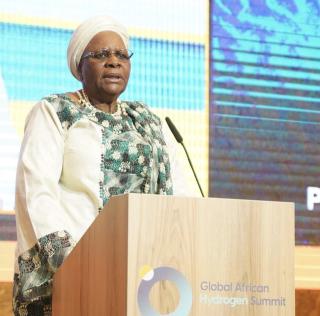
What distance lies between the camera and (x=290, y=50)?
4480 millimetres

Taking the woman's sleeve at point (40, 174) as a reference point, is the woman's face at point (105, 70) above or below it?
above

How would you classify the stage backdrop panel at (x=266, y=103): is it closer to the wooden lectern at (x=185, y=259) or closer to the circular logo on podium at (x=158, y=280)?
the wooden lectern at (x=185, y=259)

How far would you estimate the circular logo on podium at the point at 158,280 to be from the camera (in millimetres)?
2240

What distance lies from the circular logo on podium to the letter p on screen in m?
2.20

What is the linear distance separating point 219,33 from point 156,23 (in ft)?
1.04

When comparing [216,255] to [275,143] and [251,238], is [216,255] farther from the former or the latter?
[275,143]

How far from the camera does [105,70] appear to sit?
3100 millimetres

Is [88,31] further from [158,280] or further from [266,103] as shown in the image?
[266,103]

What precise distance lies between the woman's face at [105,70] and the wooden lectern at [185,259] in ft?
2.53

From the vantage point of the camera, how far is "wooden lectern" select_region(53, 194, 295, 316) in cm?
226

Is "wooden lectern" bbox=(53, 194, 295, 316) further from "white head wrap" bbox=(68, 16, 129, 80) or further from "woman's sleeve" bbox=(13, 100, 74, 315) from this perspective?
"white head wrap" bbox=(68, 16, 129, 80)

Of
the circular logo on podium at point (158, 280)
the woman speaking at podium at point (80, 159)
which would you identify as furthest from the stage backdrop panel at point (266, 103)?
the circular logo on podium at point (158, 280)

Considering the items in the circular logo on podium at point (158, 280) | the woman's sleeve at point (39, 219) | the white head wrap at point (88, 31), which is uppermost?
the white head wrap at point (88, 31)

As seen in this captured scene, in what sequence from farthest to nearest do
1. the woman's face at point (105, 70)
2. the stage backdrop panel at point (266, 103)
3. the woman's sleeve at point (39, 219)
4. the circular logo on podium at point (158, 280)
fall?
the stage backdrop panel at point (266, 103) → the woman's face at point (105, 70) → the woman's sleeve at point (39, 219) → the circular logo on podium at point (158, 280)
